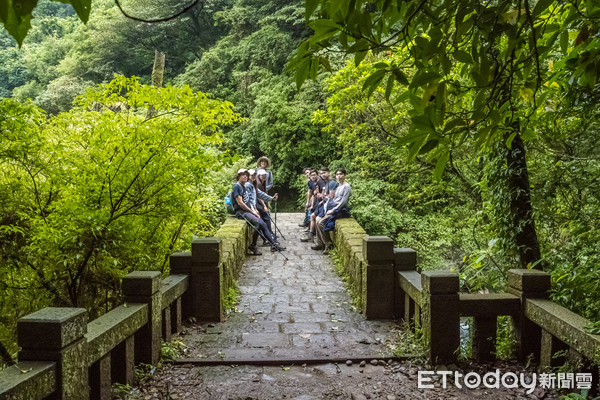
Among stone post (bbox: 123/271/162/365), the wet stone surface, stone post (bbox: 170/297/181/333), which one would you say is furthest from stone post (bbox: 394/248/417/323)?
stone post (bbox: 123/271/162/365)

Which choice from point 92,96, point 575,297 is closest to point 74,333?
point 92,96

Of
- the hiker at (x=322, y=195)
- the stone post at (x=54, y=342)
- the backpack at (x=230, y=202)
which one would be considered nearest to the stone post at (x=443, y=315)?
the stone post at (x=54, y=342)

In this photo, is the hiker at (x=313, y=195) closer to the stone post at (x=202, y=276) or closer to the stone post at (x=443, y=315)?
the stone post at (x=202, y=276)

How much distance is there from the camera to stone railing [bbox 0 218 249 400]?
2.45m

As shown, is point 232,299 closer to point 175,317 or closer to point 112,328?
point 175,317

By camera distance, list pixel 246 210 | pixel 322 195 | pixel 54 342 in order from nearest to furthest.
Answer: pixel 54 342 → pixel 246 210 → pixel 322 195

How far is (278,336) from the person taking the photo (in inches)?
192

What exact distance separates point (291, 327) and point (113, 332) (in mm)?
2385

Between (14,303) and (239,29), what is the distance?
24.9 meters

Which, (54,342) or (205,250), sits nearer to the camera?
(54,342)

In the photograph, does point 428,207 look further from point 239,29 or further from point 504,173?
point 239,29

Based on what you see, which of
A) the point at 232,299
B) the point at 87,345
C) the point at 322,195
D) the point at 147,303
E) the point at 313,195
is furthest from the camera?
the point at 313,195

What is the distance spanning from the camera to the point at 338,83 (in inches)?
438

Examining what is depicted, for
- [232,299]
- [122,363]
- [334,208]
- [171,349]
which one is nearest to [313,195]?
[334,208]
